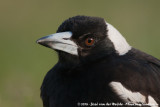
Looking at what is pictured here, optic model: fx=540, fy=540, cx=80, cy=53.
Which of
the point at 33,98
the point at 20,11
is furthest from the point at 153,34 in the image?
the point at 33,98

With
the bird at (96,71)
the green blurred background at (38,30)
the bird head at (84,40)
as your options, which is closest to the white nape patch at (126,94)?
the bird at (96,71)

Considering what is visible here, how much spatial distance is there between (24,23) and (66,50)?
6547 mm

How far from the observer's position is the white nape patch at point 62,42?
4.42m

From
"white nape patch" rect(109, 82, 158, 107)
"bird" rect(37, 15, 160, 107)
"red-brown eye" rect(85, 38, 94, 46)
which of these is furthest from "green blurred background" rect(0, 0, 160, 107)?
"white nape patch" rect(109, 82, 158, 107)

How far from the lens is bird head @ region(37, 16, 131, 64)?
4.50 meters

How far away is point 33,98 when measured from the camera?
5.44 meters

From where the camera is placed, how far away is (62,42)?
14.7 feet

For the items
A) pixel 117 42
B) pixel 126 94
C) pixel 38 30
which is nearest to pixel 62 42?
pixel 117 42

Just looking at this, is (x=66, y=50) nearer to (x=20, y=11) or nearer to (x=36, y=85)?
(x=36, y=85)

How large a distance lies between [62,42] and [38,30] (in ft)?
19.5

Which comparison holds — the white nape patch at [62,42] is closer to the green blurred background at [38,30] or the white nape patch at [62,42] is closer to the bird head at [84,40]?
the bird head at [84,40]

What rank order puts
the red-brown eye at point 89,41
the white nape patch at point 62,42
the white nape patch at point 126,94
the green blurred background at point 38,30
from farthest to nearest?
1. the green blurred background at point 38,30
2. the red-brown eye at point 89,41
3. the white nape patch at point 62,42
4. the white nape patch at point 126,94

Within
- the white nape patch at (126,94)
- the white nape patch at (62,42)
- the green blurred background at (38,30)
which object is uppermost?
the green blurred background at (38,30)

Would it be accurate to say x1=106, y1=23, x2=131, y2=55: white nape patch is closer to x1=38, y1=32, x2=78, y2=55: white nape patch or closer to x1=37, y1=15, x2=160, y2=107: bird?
x1=37, y1=15, x2=160, y2=107: bird
